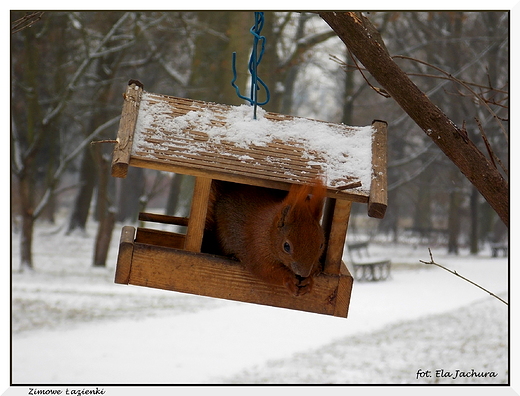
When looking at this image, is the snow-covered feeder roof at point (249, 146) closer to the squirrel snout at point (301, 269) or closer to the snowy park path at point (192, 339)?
the squirrel snout at point (301, 269)

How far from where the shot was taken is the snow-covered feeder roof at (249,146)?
1.96 meters

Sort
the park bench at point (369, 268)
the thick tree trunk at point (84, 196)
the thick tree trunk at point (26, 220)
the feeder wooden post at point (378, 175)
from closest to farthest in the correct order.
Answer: the feeder wooden post at point (378, 175) → the thick tree trunk at point (26, 220) → the park bench at point (369, 268) → the thick tree trunk at point (84, 196)

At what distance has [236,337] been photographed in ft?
26.6

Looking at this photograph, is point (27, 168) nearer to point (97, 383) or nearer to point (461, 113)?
point (97, 383)

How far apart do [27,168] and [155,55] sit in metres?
3.83

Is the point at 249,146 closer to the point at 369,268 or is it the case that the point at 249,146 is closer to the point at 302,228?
the point at 302,228

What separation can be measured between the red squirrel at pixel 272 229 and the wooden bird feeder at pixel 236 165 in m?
0.07

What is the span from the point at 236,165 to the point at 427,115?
647 millimetres

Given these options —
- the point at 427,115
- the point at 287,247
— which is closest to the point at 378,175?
the point at 427,115

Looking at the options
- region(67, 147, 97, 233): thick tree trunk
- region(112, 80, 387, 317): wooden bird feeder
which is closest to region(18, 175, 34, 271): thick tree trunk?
region(67, 147, 97, 233): thick tree trunk

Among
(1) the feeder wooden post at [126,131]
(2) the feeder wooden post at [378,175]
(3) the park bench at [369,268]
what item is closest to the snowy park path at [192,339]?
(3) the park bench at [369,268]

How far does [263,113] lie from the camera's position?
2.37 meters

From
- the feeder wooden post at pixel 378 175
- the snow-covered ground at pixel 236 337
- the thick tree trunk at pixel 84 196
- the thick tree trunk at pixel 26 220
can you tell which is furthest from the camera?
the thick tree trunk at pixel 84 196

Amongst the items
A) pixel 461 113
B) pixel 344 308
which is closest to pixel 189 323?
pixel 344 308
